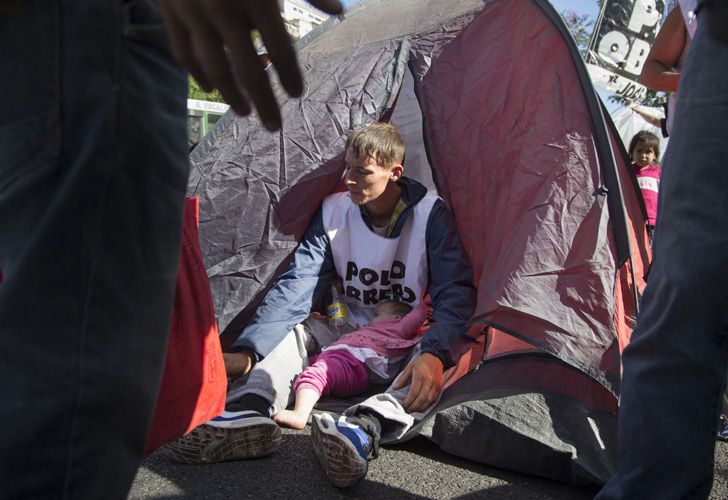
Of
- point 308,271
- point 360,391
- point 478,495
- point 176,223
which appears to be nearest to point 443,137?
point 308,271

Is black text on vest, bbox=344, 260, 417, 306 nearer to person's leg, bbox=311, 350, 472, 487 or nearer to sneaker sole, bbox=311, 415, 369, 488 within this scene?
person's leg, bbox=311, 350, 472, 487

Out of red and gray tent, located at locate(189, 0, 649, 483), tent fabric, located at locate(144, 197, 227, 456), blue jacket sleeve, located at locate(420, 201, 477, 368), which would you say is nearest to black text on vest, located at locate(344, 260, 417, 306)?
blue jacket sleeve, located at locate(420, 201, 477, 368)

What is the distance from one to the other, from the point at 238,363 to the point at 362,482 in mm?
592

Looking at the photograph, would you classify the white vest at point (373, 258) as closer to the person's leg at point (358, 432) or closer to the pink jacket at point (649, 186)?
the person's leg at point (358, 432)

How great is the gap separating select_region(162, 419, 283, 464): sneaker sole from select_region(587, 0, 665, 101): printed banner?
4.45 metres

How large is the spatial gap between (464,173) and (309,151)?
555 millimetres

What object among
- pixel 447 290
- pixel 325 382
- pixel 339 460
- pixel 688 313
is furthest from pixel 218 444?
pixel 688 313

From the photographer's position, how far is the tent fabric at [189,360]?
917mm

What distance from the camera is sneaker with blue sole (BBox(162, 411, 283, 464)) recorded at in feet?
5.03

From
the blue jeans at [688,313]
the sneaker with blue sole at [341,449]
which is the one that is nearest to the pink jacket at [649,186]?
the sneaker with blue sole at [341,449]

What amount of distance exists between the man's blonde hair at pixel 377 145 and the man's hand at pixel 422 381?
68 cm

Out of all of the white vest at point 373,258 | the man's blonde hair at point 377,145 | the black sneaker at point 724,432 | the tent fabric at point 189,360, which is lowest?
the black sneaker at point 724,432

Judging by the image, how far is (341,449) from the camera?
1416mm

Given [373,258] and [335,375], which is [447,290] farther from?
[335,375]
